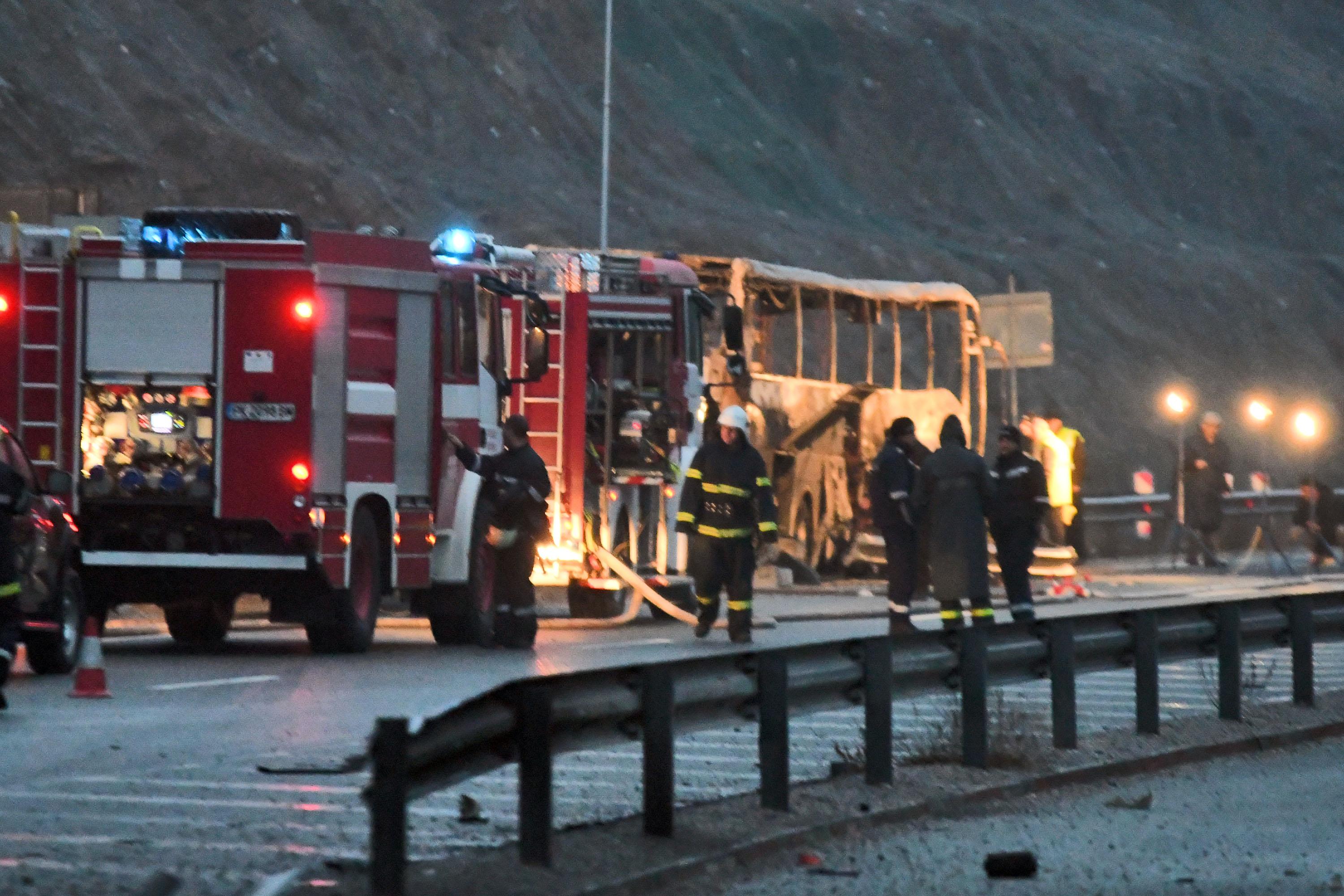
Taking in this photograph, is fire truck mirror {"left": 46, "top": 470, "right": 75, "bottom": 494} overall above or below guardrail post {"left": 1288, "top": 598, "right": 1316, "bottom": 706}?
above

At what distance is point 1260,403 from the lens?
3825cm

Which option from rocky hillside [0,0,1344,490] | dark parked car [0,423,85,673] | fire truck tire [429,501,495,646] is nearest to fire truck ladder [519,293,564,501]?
fire truck tire [429,501,495,646]

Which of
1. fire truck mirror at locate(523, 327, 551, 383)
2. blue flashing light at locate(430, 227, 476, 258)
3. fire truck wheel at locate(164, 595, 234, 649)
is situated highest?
blue flashing light at locate(430, 227, 476, 258)

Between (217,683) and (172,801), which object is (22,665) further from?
(172,801)

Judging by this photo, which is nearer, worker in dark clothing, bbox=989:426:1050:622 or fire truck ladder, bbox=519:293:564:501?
worker in dark clothing, bbox=989:426:1050:622

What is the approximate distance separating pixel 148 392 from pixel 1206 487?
1996 cm

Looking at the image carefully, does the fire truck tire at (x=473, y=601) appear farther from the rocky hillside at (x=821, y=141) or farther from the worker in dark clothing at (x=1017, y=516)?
the rocky hillside at (x=821, y=141)

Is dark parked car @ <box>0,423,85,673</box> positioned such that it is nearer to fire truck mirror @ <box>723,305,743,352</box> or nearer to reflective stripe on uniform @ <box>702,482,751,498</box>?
reflective stripe on uniform @ <box>702,482,751,498</box>

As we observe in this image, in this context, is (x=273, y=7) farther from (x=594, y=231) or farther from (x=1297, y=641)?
(x=1297, y=641)

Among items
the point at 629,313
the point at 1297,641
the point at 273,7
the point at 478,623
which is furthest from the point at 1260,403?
the point at 273,7

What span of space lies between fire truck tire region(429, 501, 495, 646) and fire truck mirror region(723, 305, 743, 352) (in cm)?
431

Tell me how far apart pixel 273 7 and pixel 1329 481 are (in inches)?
1032

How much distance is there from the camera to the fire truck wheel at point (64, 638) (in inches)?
637

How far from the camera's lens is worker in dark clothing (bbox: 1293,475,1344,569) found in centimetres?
3641
